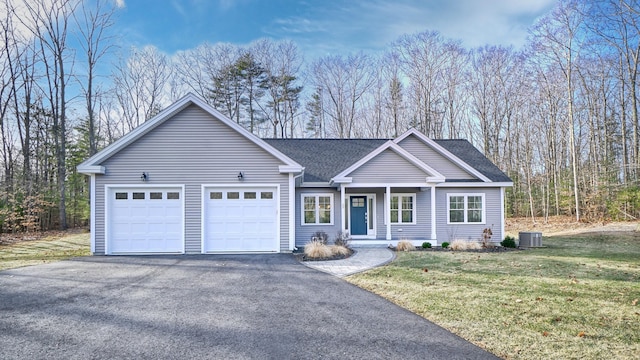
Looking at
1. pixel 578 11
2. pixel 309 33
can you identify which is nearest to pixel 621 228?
pixel 578 11

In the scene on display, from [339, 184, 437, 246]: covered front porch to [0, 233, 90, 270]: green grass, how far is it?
10114mm

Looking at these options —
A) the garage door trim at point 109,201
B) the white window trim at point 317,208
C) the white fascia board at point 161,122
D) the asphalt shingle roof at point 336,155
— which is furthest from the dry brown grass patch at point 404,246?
the garage door trim at point 109,201

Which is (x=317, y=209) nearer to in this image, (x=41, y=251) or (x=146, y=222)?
(x=146, y=222)

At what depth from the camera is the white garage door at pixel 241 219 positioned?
1202cm

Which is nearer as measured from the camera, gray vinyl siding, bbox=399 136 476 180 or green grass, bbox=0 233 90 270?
green grass, bbox=0 233 90 270

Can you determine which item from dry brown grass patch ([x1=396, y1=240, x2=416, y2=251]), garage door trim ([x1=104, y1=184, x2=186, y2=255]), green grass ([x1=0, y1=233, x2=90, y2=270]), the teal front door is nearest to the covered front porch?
the teal front door

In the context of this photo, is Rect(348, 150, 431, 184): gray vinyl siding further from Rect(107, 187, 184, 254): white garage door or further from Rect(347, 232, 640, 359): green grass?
Rect(107, 187, 184, 254): white garage door

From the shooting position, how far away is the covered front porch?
1469 centimetres

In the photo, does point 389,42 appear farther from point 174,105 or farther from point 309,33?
point 174,105

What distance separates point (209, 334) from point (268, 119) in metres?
26.9

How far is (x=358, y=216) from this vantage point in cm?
1507

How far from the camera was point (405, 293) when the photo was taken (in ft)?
21.7

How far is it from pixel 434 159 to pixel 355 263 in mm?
7952

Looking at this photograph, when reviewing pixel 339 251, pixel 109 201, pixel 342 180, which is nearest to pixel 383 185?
pixel 342 180
